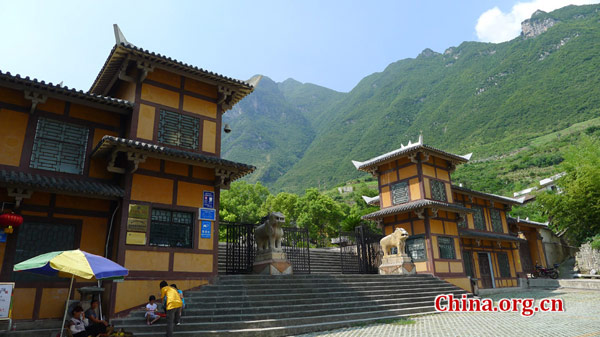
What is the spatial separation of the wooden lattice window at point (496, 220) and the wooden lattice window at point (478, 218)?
1343 millimetres

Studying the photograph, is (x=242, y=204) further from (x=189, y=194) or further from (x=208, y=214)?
(x=189, y=194)

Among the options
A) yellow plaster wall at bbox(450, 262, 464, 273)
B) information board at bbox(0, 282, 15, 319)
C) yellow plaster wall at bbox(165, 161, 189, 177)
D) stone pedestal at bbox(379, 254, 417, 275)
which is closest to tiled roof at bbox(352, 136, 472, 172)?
stone pedestal at bbox(379, 254, 417, 275)

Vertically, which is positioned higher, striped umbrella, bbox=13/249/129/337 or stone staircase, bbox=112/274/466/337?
striped umbrella, bbox=13/249/129/337

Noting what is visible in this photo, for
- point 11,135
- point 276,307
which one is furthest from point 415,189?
point 11,135

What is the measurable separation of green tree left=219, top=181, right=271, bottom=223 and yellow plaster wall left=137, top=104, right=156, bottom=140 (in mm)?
25364

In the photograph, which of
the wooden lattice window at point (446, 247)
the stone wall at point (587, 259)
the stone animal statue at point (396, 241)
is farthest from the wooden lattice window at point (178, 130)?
the stone wall at point (587, 259)

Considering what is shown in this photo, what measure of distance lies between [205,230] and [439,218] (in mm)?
13556

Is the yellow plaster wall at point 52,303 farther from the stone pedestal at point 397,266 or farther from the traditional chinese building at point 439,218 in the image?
the traditional chinese building at point 439,218

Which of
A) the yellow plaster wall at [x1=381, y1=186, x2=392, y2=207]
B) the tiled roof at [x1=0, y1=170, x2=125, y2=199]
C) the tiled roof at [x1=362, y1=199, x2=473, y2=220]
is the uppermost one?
the yellow plaster wall at [x1=381, y1=186, x2=392, y2=207]

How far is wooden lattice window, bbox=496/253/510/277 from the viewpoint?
79.3ft

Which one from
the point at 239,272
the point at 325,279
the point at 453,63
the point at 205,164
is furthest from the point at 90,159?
the point at 453,63

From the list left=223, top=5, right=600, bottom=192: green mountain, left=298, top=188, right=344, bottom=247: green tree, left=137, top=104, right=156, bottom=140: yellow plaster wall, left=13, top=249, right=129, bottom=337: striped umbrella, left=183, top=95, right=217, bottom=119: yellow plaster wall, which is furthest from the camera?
left=223, top=5, right=600, bottom=192: green mountain

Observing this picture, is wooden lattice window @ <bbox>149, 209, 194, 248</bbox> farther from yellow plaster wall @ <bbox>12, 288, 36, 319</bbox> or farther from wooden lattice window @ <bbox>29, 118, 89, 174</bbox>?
yellow plaster wall @ <bbox>12, 288, 36, 319</bbox>

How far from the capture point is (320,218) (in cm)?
4156
